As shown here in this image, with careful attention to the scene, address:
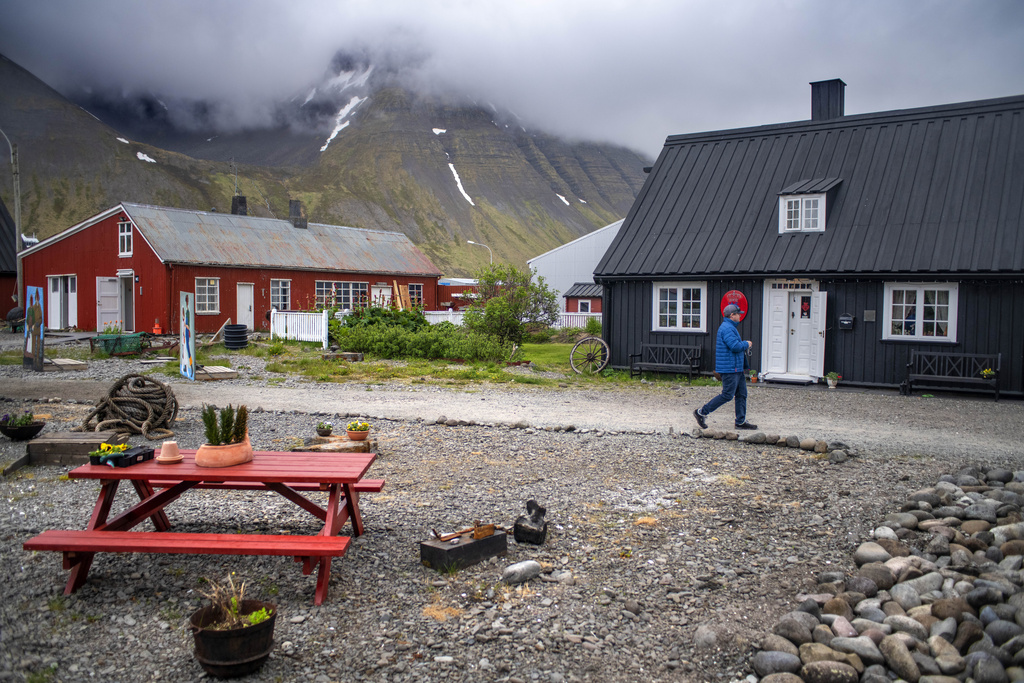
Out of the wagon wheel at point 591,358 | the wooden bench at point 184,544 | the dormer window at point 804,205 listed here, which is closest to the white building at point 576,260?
the wagon wheel at point 591,358

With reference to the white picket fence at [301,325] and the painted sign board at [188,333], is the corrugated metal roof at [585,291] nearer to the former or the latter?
the white picket fence at [301,325]

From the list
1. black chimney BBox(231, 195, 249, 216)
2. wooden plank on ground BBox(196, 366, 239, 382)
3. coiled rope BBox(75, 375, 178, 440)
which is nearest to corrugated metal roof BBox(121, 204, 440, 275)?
black chimney BBox(231, 195, 249, 216)

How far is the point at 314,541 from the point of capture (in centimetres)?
435

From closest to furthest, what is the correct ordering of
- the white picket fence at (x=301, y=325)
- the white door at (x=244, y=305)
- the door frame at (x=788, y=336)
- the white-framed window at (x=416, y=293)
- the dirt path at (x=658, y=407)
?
the dirt path at (x=658, y=407) → the door frame at (x=788, y=336) → the white picket fence at (x=301, y=325) → the white door at (x=244, y=305) → the white-framed window at (x=416, y=293)

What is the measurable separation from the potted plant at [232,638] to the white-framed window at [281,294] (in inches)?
1168

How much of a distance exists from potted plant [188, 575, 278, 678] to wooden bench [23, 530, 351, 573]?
517mm

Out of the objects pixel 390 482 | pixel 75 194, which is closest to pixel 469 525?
pixel 390 482

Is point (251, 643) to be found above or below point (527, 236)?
below

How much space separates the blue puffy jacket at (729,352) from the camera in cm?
978

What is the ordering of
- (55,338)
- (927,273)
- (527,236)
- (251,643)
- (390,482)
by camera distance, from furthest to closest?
1. (527,236)
2. (55,338)
3. (927,273)
4. (390,482)
5. (251,643)

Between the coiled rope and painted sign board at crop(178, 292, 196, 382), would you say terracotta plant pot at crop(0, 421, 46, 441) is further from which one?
painted sign board at crop(178, 292, 196, 382)

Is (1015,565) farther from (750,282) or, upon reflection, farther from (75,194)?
(75,194)

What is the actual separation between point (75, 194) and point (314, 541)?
138 metres

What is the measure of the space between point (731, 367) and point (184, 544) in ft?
25.0
